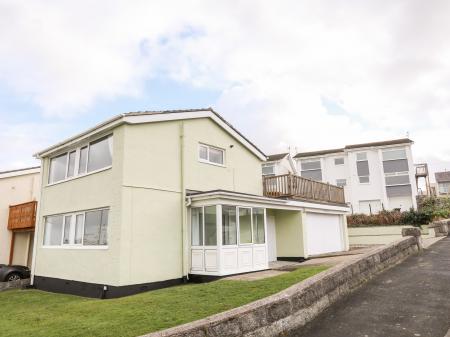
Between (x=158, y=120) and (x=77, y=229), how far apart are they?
518 centimetres

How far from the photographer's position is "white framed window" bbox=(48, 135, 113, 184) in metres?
12.3

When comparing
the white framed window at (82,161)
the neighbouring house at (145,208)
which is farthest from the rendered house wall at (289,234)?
the white framed window at (82,161)

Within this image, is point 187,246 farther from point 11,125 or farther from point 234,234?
point 11,125

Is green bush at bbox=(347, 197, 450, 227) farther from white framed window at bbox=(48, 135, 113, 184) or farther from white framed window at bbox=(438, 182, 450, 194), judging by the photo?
white framed window at bbox=(438, 182, 450, 194)

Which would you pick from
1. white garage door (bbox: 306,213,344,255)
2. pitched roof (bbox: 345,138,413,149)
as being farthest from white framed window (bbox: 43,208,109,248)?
pitched roof (bbox: 345,138,413,149)

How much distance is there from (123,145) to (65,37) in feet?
13.3

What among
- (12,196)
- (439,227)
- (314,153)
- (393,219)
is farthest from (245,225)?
(314,153)

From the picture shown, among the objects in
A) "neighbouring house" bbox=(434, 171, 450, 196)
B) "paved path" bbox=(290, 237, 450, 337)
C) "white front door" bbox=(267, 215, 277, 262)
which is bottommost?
"paved path" bbox=(290, 237, 450, 337)

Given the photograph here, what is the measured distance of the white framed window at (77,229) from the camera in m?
11.6

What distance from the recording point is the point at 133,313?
273 inches

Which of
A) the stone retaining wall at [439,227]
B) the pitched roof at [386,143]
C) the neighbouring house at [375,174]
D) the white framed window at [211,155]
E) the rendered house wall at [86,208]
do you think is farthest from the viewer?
the neighbouring house at [375,174]

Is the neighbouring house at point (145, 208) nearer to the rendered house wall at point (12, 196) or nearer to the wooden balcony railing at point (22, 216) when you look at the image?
the wooden balcony railing at point (22, 216)

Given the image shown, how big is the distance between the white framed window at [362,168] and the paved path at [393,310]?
26228 mm

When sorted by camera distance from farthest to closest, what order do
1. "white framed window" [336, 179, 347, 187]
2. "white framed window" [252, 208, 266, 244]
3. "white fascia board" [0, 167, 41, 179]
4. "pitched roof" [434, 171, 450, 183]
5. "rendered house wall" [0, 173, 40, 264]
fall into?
1. "pitched roof" [434, 171, 450, 183]
2. "white framed window" [336, 179, 347, 187]
3. "white fascia board" [0, 167, 41, 179]
4. "rendered house wall" [0, 173, 40, 264]
5. "white framed window" [252, 208, 266, 244]
